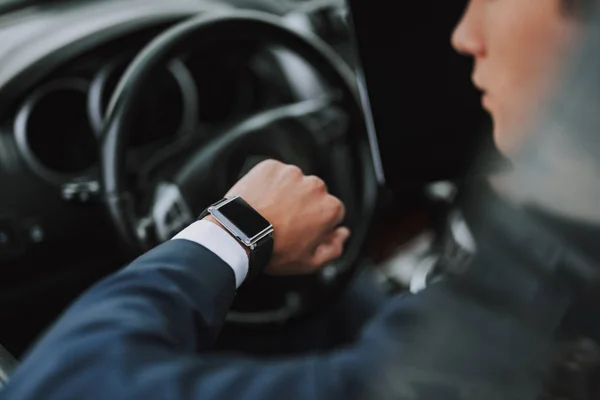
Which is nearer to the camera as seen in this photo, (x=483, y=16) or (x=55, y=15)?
(x=483, y=16)

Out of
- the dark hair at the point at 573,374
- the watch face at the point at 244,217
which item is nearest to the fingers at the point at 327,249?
the watch face at the point at 244,217

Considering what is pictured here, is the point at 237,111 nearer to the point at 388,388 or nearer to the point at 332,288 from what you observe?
the point at 332,288

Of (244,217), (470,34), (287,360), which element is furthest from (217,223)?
(470,34)

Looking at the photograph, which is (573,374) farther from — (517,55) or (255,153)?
(255,153)

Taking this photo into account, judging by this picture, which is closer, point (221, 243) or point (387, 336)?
point (387, 336)

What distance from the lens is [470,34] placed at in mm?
712

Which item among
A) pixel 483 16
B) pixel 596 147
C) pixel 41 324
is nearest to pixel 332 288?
pixel 41 324

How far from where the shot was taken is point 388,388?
0.52m

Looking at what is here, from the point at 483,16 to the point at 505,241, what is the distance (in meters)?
0.24

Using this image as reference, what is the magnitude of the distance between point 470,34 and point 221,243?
307 millimetres

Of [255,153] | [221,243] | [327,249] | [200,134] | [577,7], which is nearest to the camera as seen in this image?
[577,7]

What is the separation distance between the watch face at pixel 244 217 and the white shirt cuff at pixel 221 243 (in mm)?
16

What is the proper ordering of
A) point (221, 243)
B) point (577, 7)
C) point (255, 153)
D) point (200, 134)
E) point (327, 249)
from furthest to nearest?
point (200, 134) < point (255, 153) < point (327, 249) < point (221, 243) < point (577, 7)

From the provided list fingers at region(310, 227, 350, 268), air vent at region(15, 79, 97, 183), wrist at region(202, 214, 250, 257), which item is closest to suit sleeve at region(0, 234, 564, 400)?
wrist at region(202, 214, 250, 257)
